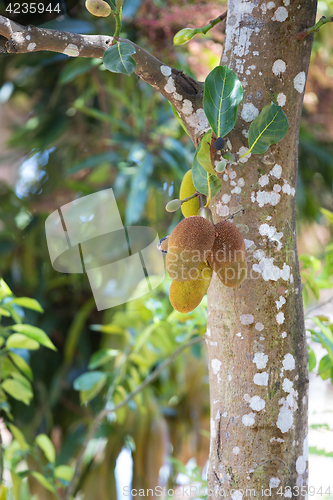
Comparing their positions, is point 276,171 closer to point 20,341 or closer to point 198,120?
point 198,120

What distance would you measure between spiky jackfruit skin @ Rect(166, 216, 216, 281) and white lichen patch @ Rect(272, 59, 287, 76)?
0.16 meters

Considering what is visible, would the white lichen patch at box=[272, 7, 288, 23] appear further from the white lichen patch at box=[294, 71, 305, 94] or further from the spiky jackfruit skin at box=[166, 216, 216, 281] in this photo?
→ the spiky jackfruit skin at box=[166, 216, 216, 281]

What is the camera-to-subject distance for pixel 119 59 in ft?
1.01

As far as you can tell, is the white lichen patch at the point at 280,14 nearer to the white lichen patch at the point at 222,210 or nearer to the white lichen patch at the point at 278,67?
the white lichen patch at the point at 278,67

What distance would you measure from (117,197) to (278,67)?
894 mm

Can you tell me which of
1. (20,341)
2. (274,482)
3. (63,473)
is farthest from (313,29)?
(63,473)

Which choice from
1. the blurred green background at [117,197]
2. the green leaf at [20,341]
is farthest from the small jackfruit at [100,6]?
the blurred green background at [117,197]

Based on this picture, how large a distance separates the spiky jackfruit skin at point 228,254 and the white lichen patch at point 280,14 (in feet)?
0.63

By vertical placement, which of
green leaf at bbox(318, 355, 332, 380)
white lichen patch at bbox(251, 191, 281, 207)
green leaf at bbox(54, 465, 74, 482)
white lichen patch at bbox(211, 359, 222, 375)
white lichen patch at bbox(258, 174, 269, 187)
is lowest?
green leaf at bbox(54, 465, 74, 482)

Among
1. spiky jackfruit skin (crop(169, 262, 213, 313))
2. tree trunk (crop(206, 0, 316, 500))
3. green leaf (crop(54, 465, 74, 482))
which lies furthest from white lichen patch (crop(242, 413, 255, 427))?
green leaf (crop(54, 465, 74, 482))

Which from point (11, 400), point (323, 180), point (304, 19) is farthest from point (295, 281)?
point (323, 180)

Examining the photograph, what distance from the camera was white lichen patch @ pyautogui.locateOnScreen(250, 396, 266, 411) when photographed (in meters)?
0.33

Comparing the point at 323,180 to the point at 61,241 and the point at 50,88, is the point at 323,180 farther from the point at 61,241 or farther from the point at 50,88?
the point at 61,241

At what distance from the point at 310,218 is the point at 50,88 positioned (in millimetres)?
1112
